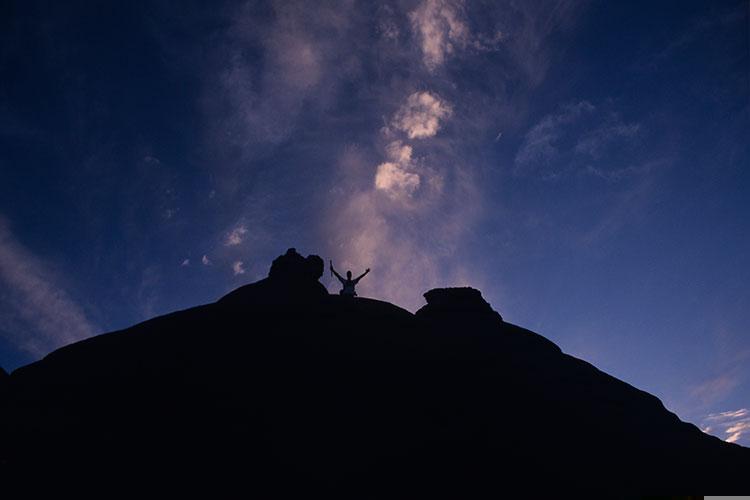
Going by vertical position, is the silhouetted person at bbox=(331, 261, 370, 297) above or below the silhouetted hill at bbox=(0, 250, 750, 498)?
above

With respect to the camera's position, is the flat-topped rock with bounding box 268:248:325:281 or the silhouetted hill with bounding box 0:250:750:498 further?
the flat-topped rock with bounding box 268:248:325:281

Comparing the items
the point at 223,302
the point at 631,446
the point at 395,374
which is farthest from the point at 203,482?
the point at 631,446

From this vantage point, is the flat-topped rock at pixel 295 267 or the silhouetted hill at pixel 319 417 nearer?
the silhouetted hill at pixel 319 417

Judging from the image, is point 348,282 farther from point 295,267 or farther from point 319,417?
point 319,417

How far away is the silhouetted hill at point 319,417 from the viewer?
1758 centimetres

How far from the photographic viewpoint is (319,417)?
787 inches

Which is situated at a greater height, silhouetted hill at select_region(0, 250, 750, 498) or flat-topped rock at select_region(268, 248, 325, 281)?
flat-topped rock at select_region(268, 248, 325, 281)

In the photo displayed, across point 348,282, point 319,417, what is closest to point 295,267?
point 348,282

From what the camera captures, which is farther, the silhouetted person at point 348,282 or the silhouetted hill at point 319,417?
the silhouetted person at point 348,282

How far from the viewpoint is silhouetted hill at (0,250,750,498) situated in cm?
1758

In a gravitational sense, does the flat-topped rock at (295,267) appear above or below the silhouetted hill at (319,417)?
above

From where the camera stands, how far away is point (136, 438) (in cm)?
1831

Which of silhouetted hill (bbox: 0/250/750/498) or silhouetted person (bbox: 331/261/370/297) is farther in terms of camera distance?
silhouetted person (bbox: 331/261/370/297)

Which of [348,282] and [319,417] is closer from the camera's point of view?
[319,417]
